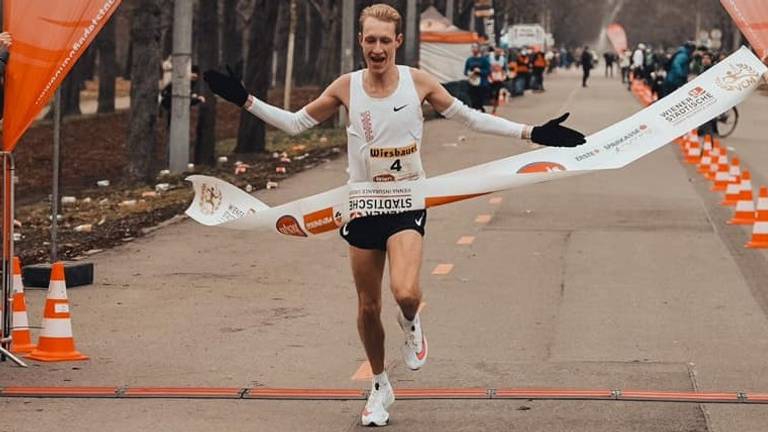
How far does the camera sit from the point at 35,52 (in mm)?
Answer: 10070

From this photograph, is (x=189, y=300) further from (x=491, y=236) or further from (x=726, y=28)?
(x=726, y=28)

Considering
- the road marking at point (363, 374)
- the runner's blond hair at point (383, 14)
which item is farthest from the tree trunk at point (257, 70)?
the runner's blond hair at point (383, 14)

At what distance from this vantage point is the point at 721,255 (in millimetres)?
15719

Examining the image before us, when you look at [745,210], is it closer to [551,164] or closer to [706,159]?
[706,159]

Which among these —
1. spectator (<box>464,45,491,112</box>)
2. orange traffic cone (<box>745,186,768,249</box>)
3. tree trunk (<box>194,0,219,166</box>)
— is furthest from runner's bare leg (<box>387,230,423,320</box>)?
spectator (<box>464,45,491,112</box>)

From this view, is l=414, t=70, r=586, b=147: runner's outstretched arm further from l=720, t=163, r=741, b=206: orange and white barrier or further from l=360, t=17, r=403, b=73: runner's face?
l=720, t=163, r=741, b=206: orange and white barrier

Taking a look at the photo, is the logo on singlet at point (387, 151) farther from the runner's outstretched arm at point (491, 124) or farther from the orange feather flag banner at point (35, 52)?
the orange feather flag banner at point (35, 52)

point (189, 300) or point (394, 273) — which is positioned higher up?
point (394, 273)

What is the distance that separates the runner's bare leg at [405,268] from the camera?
26.5 ft

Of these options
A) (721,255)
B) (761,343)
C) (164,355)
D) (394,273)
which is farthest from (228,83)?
(721,255)

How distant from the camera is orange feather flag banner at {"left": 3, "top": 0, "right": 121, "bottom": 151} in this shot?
10.0 m

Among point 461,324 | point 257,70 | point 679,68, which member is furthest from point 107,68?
point 461,324

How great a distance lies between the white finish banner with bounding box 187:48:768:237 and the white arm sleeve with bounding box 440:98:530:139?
0.33 meters

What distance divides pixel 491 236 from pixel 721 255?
2.58m
